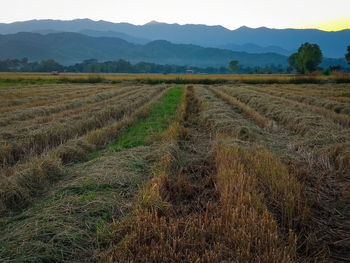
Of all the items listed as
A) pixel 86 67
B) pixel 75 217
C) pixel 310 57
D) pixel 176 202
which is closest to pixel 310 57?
pixel 310 57

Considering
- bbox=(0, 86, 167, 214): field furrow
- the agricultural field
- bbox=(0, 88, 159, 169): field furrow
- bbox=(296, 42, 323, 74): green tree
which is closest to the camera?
the agricultural field

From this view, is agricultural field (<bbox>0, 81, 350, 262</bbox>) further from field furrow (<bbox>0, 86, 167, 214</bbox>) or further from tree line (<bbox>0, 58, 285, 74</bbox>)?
tree line (<bbox>0, 58, 285, 74</bbox>)

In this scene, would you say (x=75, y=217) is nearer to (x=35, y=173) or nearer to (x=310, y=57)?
(x=35, y=173)

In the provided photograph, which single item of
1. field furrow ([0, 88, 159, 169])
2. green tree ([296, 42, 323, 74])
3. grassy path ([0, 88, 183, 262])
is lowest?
grassy path ([0, 88, 183, 262])

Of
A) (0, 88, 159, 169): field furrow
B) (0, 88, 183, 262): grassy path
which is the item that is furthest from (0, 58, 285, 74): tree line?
(0, 88, 183, 262): grassy path

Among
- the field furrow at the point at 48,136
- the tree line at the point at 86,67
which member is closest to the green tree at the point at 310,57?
the tree line at the point at 86,67

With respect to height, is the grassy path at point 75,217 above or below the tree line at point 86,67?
below

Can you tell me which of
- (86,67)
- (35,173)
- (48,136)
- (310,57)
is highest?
(86,67)

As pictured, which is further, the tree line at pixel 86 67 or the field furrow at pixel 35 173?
the tree line at pixel 86 67

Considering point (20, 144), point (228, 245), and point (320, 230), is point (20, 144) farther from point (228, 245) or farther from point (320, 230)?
point (320, 230)

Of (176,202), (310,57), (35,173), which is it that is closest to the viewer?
(176,202)

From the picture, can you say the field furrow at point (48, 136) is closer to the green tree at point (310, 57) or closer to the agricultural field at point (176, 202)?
the agricultural field at point (176, 202)

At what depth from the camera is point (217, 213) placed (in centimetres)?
270

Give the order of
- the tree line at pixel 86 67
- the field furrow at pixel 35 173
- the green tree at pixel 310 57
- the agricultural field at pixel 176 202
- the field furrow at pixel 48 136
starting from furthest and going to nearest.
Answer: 1. the tree line at pixel 86 67
2. the green tree at pixel 310 57
3. the field furrow at pixel 48 136
4. the field furrow at pixel 35 173
5. the agricultural field at pixel 176 202
